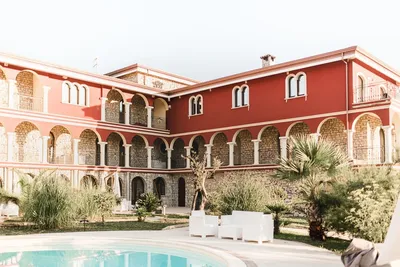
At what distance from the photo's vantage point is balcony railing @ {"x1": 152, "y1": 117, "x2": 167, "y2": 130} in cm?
2830

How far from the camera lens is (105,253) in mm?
10117

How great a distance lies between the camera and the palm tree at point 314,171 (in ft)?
34.5

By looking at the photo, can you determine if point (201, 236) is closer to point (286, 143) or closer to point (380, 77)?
point (286, 143)

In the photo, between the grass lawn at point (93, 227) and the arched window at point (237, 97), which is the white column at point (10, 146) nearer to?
the grass lawn at point (93, 227)

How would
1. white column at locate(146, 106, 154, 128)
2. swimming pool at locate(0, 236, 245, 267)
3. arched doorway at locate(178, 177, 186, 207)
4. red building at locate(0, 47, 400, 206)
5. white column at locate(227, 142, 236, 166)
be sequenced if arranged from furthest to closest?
arched doorway at locate(178, 177, 186, 207)
white column at locate(146, 106, 154, 128)
white column at locate(227, 142, 236, 166)
red building at locate(0, 47, 400, 206)
swimming pool at locate(0, 236, 245, 267)

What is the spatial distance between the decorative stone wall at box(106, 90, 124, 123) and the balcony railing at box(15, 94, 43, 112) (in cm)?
432

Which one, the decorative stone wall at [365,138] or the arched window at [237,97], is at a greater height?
the arched window at [237,97]

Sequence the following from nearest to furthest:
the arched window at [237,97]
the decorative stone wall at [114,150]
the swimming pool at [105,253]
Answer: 1. the swimming pool at [105,253]
2. the arched window at [237,97]
3. the decorative stone wall at [114,150]

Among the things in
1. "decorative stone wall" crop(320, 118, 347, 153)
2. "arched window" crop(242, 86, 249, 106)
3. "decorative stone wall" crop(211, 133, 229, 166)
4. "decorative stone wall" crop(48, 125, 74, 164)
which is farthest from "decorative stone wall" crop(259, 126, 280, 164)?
"decorative stone wall" crop(48, 125, 74, 164)

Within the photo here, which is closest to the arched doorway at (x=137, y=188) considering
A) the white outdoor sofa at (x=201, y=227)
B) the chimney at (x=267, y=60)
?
the chimney at (x=267, y=60)

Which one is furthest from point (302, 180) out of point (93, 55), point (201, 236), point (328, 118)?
point (93, 55)

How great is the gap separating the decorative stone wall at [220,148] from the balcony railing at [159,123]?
3476 mm

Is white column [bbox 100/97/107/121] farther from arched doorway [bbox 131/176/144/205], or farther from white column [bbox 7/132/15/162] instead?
white column [bbox 7/132/15/162]

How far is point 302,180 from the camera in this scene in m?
10.7
